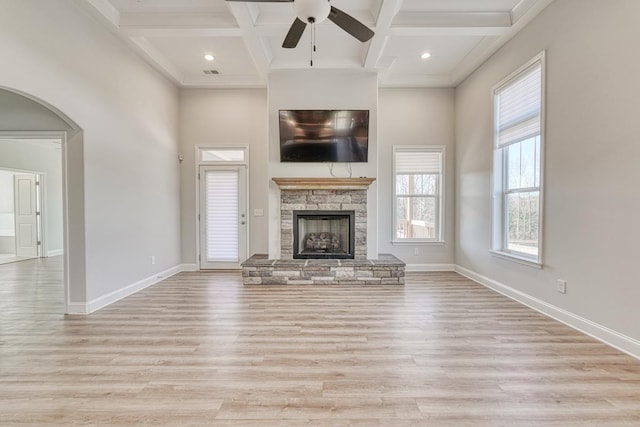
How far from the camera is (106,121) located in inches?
147

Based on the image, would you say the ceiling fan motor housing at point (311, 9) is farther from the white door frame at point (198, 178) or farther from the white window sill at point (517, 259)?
the white window sill at point (517, 259)

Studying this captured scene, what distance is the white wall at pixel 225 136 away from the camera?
18.6 feet

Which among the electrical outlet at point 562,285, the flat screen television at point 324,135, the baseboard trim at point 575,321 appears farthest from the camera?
the flat screen television at point 324,135

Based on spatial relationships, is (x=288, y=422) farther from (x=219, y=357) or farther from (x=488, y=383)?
(x=488, y=383)

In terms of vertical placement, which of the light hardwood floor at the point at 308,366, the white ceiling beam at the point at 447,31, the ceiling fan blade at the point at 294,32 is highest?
the white ceiling beam at the point at 447,31

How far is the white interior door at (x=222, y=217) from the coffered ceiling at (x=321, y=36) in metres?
1.85

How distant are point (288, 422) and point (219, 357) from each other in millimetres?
964

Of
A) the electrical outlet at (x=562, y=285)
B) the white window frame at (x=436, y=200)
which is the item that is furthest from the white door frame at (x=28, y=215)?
the electrical outlet at (x=562, y=285)

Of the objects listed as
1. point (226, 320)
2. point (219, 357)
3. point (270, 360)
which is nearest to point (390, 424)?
point (270, 360)

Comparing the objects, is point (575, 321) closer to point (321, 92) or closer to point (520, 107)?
point (520, 107)

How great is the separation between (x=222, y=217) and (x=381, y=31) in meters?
4.12

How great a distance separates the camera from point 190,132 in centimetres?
571

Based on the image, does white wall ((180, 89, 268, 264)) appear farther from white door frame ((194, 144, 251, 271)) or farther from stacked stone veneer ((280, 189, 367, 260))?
stacked stone veneer ((280, 189, 367, 260))

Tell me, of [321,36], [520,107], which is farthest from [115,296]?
[520,107]
